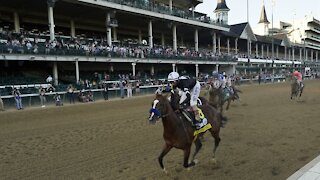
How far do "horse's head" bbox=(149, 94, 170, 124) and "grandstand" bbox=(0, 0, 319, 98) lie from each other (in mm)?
16982

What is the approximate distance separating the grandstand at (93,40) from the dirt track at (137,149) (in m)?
11.2

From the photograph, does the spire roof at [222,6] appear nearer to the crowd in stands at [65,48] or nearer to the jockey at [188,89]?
the crowd in stands at [65,48]

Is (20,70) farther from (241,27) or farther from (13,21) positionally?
(241,27)

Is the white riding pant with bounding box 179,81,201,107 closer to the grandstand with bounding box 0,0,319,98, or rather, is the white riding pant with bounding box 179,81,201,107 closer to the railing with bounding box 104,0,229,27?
the grandstand with bounding box 0,0,319,98

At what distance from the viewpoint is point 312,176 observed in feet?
16.5

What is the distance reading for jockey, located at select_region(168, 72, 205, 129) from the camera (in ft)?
20.6

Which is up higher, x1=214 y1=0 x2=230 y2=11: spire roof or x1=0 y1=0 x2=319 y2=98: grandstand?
x1=214 y1=0 x2=230 y2=11: spire roof

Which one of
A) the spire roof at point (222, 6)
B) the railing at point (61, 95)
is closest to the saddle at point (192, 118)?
the railing at point (61, 95)

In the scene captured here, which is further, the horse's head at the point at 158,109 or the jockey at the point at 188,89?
the jockey at the point at 188,89

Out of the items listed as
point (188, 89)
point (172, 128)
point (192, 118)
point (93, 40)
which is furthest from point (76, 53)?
point (172, 128)

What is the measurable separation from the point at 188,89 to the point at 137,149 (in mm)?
2471

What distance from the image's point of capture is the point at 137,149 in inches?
317

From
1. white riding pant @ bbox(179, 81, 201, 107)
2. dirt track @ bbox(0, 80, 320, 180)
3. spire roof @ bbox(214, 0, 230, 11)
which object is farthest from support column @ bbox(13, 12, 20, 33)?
spire roof @ bbox(214, 0, 230, 11)

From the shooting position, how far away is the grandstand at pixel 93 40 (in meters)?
23.3
